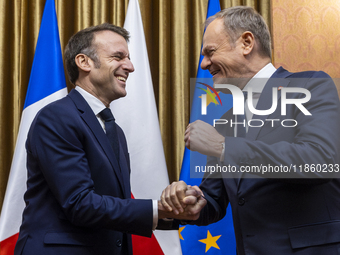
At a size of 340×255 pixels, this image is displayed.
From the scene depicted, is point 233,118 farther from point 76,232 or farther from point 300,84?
point 76,232

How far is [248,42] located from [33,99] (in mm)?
1552

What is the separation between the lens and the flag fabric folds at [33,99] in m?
2.29

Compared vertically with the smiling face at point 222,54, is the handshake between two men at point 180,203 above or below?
below

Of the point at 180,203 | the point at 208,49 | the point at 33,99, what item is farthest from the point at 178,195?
the point at 33,99

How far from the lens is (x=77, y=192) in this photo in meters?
1.38

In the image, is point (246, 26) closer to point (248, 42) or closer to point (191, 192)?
point (248, 42)

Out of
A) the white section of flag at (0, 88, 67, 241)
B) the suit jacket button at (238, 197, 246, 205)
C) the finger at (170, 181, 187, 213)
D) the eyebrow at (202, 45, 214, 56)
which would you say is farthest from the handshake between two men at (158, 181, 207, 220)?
the white section of flag at (0, 88, 67, 241)

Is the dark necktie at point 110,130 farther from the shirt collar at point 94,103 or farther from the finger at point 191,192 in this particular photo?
the finger at point 191,192

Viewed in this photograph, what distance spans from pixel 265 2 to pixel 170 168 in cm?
169

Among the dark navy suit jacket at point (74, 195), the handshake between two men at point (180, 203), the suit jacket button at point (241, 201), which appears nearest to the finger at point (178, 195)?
the handshake between two men at point (180, 203)

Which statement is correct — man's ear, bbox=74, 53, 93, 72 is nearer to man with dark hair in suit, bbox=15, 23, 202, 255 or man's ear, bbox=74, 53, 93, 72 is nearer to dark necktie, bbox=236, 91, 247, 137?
man with dark hair in suit, bbox=15, 23, 202, 255

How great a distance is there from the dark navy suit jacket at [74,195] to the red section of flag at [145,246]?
0.86 m

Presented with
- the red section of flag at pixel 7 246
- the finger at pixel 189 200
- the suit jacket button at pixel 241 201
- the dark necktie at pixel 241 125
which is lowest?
the red section of flag at pixel 7 246

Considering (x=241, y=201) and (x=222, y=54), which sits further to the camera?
(x=222, y=54)
